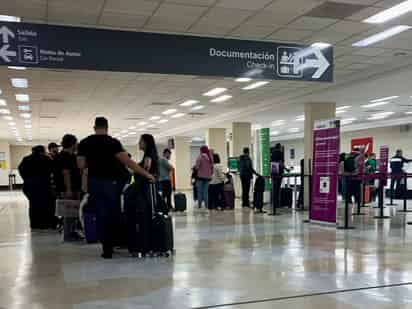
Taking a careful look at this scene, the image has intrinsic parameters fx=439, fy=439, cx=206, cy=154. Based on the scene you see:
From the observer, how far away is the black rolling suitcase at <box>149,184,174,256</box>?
4.86m

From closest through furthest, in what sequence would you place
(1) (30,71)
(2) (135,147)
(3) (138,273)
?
(3) (138,273)
(1) (30,71)
(2) (135,147)

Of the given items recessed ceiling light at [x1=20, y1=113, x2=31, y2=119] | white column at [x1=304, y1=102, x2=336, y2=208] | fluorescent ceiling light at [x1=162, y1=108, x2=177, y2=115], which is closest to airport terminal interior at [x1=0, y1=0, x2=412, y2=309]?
white column at [x1=304, y1=102, x2=336, y2=208]

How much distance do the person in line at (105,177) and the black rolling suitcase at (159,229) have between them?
10.2 inches

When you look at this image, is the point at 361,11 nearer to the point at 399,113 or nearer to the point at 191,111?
the point at 191,111

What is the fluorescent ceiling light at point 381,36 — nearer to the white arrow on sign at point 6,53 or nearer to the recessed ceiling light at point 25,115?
the white arrow on sign at point 6,53

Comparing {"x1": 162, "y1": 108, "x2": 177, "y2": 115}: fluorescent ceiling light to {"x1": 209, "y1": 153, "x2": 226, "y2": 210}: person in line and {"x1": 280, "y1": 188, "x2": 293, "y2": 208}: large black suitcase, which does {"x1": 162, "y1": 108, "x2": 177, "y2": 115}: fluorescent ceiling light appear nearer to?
{"x1": 209, "y1": 153, "x2": 226, "y2": 210}: person in line

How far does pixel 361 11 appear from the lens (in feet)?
18.1

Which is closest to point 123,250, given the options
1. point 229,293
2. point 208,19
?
point 229,293

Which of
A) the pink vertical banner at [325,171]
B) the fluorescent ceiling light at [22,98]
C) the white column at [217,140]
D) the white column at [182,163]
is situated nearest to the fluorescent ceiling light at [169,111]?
the white column at [217,140]

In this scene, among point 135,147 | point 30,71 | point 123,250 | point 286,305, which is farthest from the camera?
point 135,147

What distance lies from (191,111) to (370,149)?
442 inches

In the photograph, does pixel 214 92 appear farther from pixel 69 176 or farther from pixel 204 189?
pixel 69 176

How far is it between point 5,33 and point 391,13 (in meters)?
4.73

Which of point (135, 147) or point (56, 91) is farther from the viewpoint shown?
point (135, 147)
